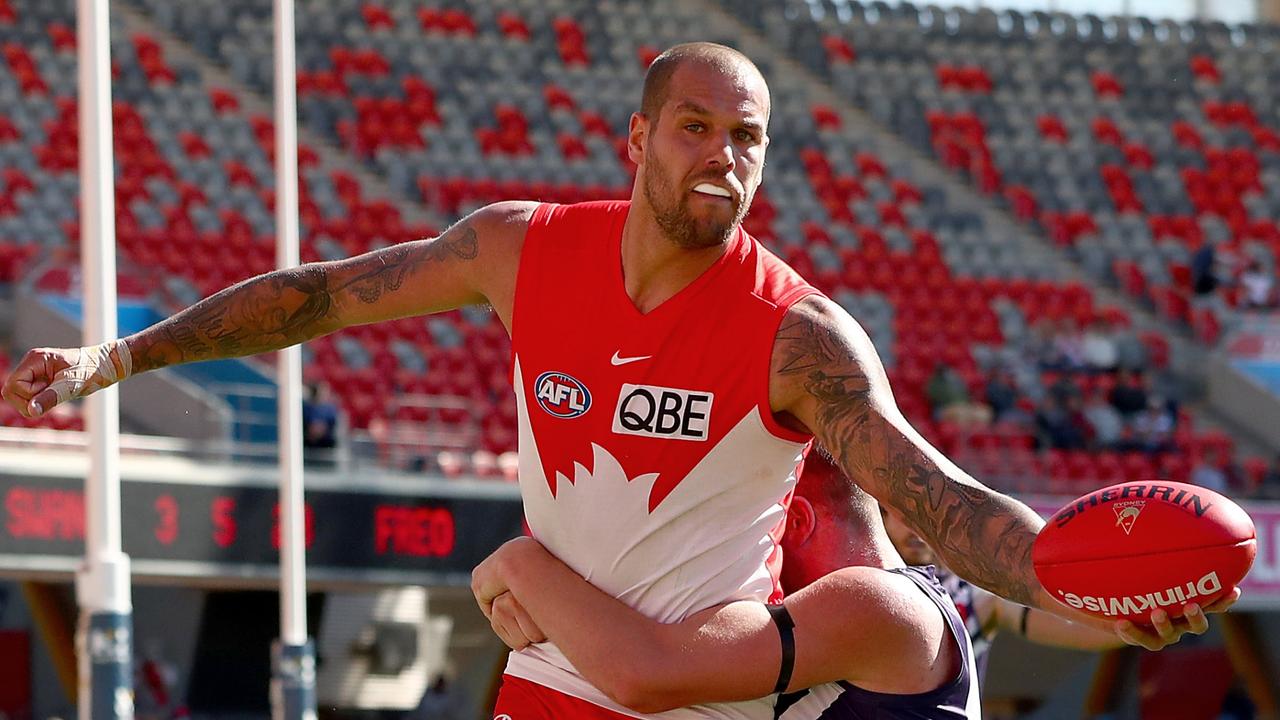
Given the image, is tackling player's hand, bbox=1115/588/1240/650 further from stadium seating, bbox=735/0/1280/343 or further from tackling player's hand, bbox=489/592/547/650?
stadium seating, bbox=735/0/1280/343

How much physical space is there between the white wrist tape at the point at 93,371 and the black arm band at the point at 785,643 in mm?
1379

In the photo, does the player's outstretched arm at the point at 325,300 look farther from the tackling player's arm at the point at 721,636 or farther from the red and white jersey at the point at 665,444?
the tackling player's arm at the point at 721,636

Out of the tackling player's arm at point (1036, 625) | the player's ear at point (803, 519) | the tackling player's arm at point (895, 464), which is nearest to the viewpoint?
the tackling player's arm at point (895, 464)

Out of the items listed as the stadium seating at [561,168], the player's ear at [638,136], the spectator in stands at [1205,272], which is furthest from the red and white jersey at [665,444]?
the spectator in stands at [1205,272]

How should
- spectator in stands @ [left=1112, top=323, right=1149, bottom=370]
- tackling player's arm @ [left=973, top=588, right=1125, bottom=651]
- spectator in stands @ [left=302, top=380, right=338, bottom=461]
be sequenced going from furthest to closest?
spectator in stands @ [left=1112, top=323, right=1149, bottom=370] < spectator in stands @ [left=302, top=380, right=338, bottom=461] < tackling player's arm @ [left=973, top=588, right=1125, bottom=651]

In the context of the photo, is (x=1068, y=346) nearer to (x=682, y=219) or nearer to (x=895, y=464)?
(x=682, y=219)

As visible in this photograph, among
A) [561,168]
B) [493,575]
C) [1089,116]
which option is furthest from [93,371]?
[1089,116]

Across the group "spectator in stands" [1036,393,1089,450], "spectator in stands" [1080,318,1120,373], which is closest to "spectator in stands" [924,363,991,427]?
"spectator in stands" [1036,393,1089,450]

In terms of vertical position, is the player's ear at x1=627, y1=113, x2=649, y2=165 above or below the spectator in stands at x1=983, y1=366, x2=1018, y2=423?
above

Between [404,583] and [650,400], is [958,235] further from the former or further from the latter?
[650,400]

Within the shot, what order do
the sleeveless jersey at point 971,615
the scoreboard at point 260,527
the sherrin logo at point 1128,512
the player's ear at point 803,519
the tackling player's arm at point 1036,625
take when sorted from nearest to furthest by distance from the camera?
1. the sherrin logo at point 1128,512
2. the player's ear at point 803,519
3. the tackling player's arm at point 1036,625
4. the sleeveless jersey at point 971,615
5. the scoreboard at point 260,527

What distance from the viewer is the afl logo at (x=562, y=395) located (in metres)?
3.77

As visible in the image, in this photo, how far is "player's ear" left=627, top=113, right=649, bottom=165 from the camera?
3.80 metres

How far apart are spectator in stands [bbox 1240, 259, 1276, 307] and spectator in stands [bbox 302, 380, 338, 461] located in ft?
39.3
